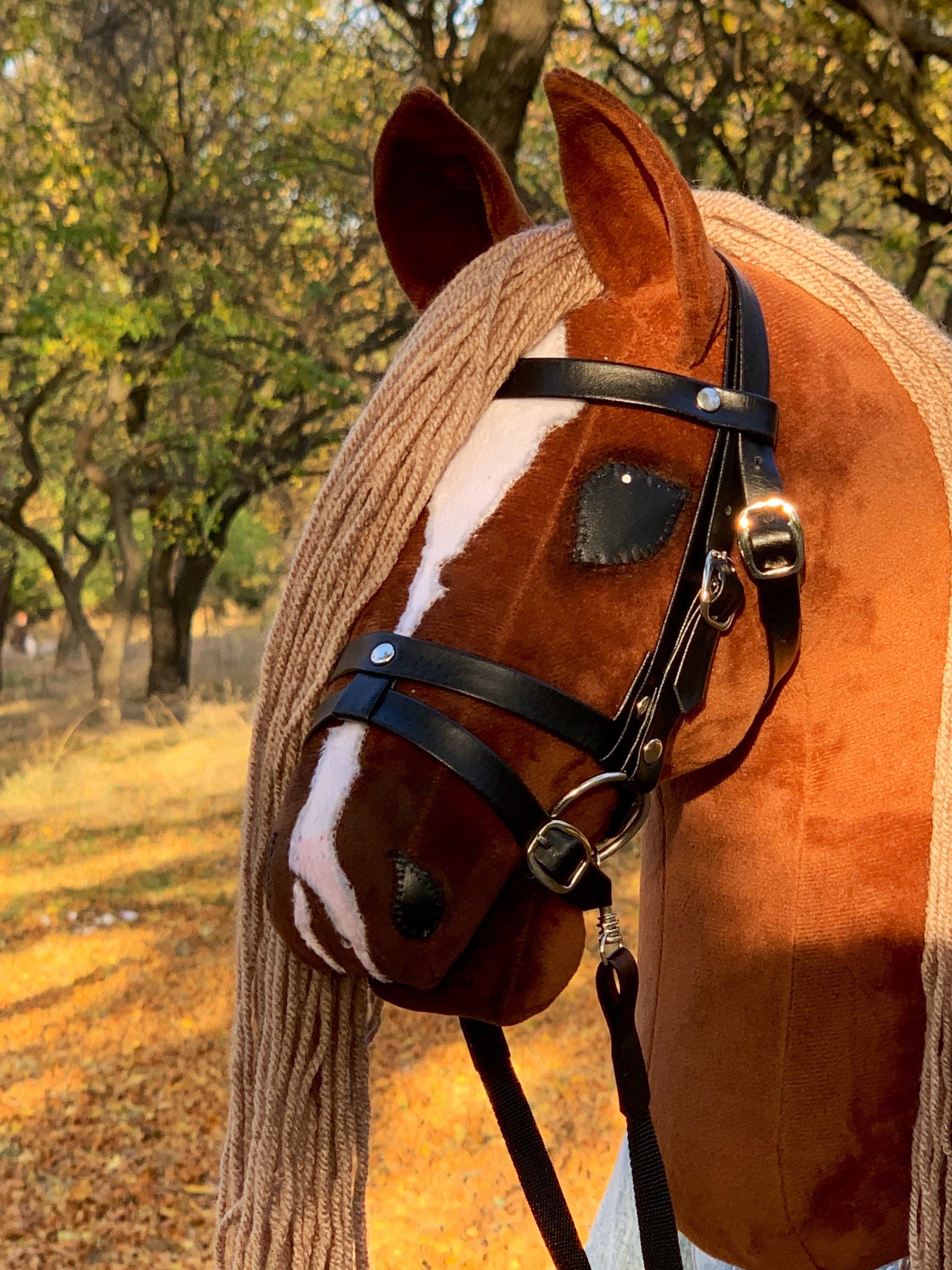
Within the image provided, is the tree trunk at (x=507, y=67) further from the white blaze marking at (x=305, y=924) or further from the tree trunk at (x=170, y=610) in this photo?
the tree trunk at (x=170, y=610)

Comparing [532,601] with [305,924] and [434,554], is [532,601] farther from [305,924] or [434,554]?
[305,924]

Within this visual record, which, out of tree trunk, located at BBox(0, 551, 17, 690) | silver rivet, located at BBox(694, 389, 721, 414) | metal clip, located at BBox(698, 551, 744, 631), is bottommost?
tree trunk, located at BBox(0, 551, 17, 690)

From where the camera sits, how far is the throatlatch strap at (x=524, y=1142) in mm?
1057

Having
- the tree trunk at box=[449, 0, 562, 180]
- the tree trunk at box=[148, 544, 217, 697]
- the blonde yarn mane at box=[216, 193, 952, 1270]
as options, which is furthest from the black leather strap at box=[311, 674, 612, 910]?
the tree trunk at box=[148, 544, 217, 697]

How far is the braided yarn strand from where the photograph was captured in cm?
98

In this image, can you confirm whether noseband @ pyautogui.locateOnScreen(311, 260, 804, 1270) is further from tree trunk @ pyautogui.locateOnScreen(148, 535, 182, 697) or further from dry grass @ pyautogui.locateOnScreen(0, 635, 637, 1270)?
tree trunk @ pyautogui.locateOnScreen(148, 535, 182, 697)

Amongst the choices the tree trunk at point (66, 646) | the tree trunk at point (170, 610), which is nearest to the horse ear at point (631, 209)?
the tree trunk at point (170, 610)

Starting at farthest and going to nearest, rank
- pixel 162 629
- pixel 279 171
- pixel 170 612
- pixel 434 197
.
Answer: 1. pixel 170 612
2. pixel 162 629
3. pixel 279 171
4. pixel 434 197

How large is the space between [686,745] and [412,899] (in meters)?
0.32

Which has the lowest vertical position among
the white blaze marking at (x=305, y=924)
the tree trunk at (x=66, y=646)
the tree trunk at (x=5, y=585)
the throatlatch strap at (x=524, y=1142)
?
the tree trunk at (x=66, y=646)

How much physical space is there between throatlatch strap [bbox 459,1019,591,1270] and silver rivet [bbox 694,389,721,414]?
26.2 inches

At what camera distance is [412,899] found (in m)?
0.86

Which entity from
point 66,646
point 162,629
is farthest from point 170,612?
point 66,646

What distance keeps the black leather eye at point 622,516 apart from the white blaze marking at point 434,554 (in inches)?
2.7
